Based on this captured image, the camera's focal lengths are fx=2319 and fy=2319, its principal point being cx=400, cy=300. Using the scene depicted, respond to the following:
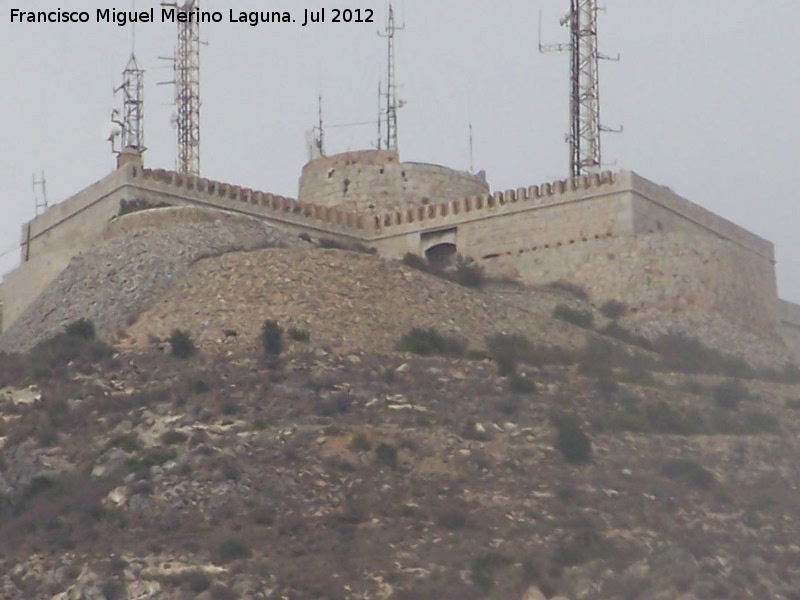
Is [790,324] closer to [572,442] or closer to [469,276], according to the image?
[469,276]

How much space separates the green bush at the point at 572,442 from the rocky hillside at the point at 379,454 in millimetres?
40

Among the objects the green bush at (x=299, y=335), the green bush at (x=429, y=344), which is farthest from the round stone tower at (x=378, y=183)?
the green bush at (x=299, y=335)

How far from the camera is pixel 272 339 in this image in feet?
141

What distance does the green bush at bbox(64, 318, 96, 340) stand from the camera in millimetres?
45094

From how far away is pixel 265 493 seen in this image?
37.8 metres

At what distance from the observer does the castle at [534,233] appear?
50.2m

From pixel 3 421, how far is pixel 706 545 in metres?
12.7

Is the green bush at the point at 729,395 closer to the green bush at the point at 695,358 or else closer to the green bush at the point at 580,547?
the green bush at the point at 695,358

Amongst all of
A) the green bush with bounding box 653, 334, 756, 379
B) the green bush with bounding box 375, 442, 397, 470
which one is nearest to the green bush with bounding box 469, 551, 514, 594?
the green bush with bounding box 375, 442, 397, 470

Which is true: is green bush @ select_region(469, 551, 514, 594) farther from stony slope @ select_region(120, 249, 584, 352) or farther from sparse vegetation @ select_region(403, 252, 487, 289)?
sparse vegetation @ select_region(403, 252, 487, 289)

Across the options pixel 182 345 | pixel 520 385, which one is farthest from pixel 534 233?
pixel 182 345

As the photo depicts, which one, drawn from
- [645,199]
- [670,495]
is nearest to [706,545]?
[670,495]

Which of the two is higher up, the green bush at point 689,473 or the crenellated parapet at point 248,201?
the crenellated parapet at point 248,201

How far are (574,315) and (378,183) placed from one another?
26.8 ft
